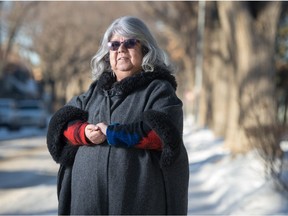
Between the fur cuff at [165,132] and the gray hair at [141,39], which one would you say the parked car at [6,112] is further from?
the fur cuff at [165,132]

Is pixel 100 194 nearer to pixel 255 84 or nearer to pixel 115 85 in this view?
pixel 115 85

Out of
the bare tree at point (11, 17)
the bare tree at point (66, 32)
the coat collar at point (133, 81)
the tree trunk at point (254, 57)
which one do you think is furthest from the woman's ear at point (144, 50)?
the bare tree at point (66, 32)

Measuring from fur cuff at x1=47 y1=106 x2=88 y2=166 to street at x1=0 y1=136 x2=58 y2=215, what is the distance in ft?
12.4

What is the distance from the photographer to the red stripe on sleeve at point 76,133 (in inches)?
103

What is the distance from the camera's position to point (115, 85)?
8.89 ft

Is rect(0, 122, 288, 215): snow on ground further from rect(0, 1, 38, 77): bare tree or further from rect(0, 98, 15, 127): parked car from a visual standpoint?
rect(0, 1, 38, 77): bare tree

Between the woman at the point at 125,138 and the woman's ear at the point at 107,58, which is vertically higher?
the woman's ear at the point at 107,58

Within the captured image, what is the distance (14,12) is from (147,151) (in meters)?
28.2

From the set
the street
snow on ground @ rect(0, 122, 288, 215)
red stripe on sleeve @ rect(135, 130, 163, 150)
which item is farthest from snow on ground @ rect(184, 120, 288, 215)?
red stripe on sleeve @ rect(135, 130, 163, 150)

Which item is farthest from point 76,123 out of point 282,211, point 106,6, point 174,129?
point 106,6

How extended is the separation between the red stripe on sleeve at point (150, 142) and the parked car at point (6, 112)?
2392cm

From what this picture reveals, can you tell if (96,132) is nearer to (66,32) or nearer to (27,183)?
(27,183)

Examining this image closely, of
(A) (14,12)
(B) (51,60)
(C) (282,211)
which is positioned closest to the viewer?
(C) (282,211)

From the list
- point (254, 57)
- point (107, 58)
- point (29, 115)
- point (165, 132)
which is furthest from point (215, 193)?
point (29, 115)
